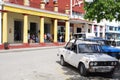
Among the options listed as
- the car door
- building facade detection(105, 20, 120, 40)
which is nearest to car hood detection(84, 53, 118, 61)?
the car door

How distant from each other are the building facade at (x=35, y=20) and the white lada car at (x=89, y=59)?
12.4 meters

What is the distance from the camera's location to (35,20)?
144 feet

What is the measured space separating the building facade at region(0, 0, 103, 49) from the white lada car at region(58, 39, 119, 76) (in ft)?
40.7

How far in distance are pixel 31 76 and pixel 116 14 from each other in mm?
5345

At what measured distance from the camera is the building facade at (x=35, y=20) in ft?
109

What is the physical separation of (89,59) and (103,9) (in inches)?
104

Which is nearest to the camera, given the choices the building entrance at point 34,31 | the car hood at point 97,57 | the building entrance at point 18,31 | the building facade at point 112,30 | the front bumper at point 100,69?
the front bumper at point 100,69

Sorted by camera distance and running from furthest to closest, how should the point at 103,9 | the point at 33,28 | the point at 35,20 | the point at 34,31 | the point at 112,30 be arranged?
→ the point at 112,30, the point at 34,31, the point at 33,28, the point at 35,20, the point at 103,9

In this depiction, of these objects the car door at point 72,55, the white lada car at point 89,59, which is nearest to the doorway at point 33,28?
the white lada car at point 89,59

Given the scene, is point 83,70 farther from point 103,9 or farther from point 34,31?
point 34,31

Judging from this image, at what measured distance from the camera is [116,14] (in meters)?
14.9

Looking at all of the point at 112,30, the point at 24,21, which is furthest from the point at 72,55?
the point at 112,30

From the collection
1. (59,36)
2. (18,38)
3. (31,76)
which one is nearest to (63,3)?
(59,36)

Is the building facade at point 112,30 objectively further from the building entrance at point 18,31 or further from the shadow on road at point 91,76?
the shadow on road at point 91,76
